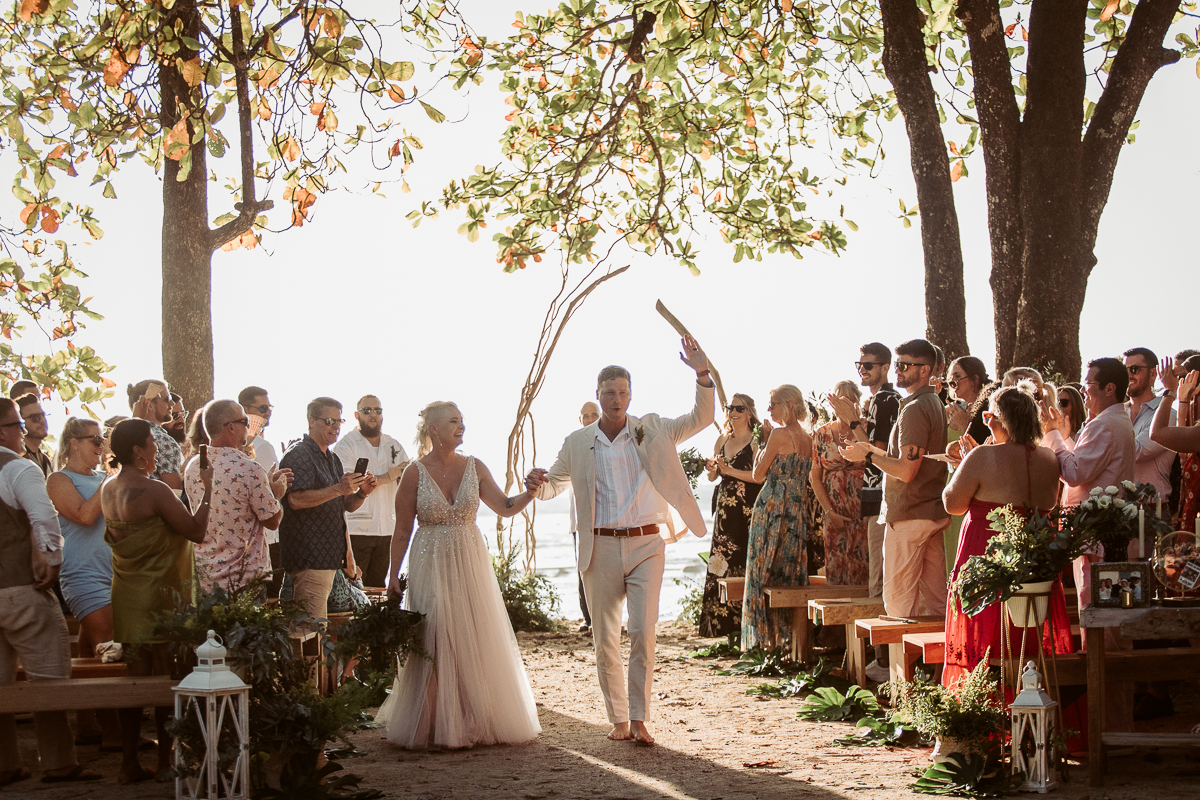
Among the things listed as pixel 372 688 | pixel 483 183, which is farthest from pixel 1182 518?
pixel 483 183

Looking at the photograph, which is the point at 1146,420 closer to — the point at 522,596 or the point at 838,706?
the point at 838,706

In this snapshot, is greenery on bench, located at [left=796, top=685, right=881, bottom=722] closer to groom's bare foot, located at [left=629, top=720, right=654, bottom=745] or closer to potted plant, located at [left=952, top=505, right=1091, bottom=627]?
groom's bare foot, located at [left=629, top=720, right=654, bottom=745]

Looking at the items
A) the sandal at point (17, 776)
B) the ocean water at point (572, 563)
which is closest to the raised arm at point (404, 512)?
the sandal at point (17, 776)

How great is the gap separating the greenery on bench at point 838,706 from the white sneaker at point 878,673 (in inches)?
25.1

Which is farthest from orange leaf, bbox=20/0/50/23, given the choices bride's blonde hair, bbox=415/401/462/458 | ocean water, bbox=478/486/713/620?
ocean water, bbox=478/486/713/620

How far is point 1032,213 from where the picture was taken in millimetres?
8648

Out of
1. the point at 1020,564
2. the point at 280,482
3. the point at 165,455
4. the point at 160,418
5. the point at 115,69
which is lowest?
the point at 1020,564

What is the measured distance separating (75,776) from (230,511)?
60.2 inches

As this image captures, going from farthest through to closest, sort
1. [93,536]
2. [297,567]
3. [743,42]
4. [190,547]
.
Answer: [743,42] < [297,567] < [93,536] < [190,547]

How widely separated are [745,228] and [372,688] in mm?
6910

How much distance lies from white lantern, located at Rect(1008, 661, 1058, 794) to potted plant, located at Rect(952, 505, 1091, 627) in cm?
32

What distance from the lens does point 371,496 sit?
32.6 ft

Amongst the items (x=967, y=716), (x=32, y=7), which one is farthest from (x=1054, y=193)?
(x=32, y=7)

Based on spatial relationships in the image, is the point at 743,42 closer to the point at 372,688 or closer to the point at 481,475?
the point at 481,475
